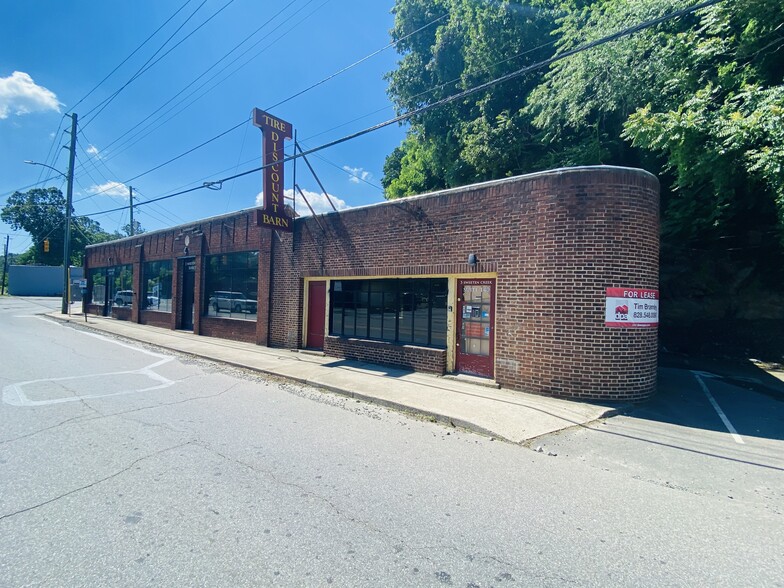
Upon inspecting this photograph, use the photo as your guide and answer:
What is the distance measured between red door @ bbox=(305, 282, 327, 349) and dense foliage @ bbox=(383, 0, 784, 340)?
696 centimetres

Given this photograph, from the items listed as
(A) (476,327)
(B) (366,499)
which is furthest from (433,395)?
(B) (366,499)

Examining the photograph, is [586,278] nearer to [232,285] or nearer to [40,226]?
[232,285]

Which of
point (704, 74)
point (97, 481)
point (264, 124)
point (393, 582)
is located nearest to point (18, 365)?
point (97, 481)

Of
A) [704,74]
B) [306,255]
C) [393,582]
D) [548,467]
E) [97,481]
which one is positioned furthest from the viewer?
[306,255]

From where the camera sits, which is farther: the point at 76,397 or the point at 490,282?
the point at 490,282

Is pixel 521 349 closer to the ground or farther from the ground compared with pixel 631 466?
farther from the ground

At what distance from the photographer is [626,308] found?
7.46 metres

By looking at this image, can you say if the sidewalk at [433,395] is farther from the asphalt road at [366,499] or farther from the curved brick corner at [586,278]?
the curved brick corner at [586,278]

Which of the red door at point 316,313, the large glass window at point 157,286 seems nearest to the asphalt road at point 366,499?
the red door at point 316,313

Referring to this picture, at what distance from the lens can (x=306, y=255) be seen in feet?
41.6

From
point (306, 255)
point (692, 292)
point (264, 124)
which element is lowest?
point (692, 292)

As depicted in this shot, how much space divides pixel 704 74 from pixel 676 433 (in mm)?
9395

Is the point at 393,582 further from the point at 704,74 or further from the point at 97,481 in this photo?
the point at 704,74

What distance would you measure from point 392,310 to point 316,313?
3.16 meters
